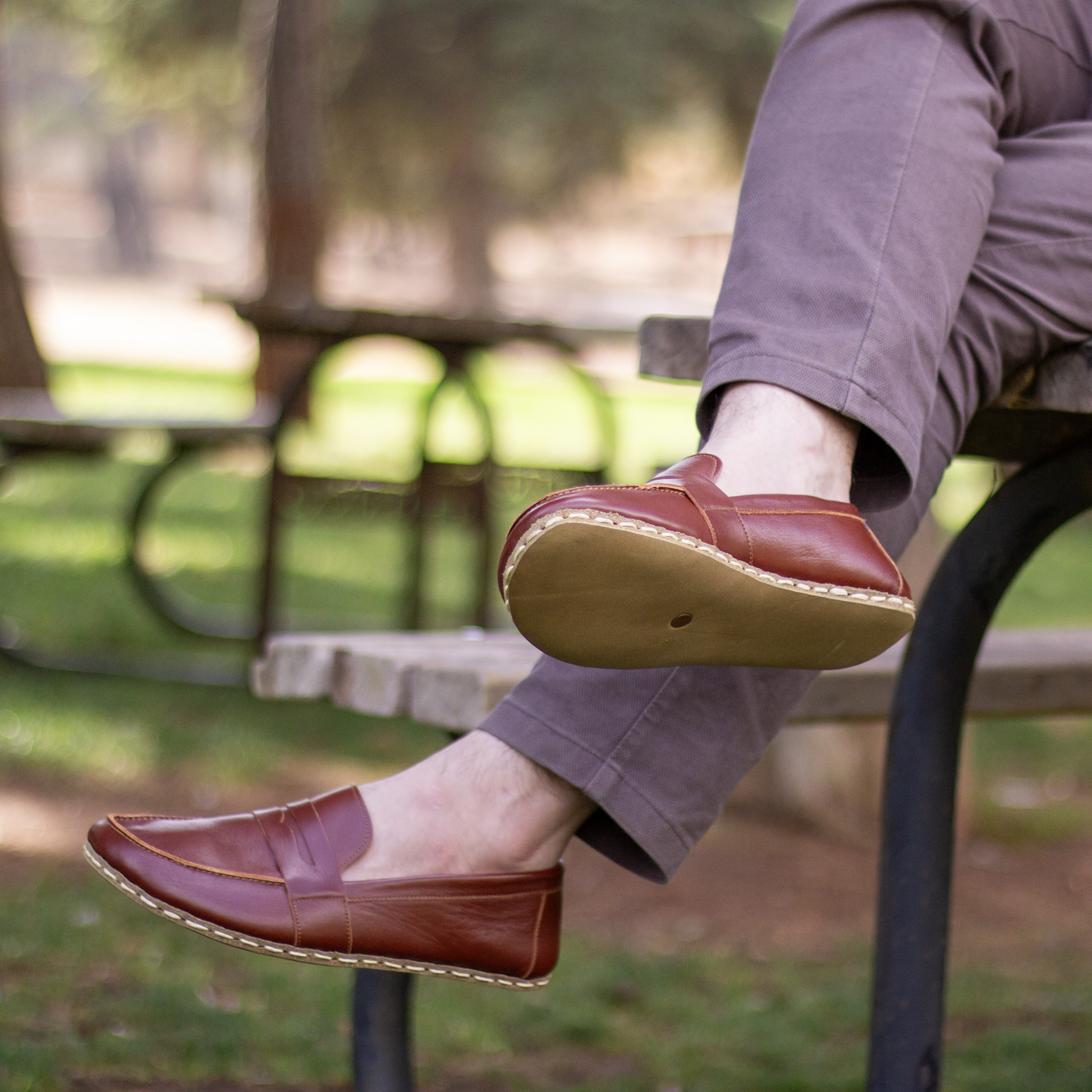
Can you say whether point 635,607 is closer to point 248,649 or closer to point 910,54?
point 910,54

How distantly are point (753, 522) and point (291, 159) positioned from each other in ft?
27.2

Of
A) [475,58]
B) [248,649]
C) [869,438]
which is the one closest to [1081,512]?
[869,438]

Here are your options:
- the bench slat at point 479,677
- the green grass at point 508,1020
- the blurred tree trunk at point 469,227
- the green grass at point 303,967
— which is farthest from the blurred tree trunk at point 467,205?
the bench slat at point 479,677

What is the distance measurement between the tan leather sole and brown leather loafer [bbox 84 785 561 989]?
10.3 inches

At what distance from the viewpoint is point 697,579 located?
3.19ft

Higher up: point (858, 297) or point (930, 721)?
point (858, 297)

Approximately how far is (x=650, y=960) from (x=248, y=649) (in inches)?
96.4

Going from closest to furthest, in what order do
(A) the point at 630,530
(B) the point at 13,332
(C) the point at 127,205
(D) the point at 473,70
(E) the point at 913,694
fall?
(A) the point at 630,530
(E) the point at 913,694
(B) the point at 13,332
(D) the point at 473,70
(C) the point at 127,205

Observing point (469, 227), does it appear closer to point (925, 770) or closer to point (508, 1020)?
point (508, 1020)

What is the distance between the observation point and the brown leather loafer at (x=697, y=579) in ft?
3.14

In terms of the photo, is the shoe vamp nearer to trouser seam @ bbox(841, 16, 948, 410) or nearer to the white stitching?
the white stitching

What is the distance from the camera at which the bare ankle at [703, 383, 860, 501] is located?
1088 mm

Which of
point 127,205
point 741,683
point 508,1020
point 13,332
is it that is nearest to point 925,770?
point 741,683

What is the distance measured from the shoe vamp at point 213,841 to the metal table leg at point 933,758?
0.61 meters
